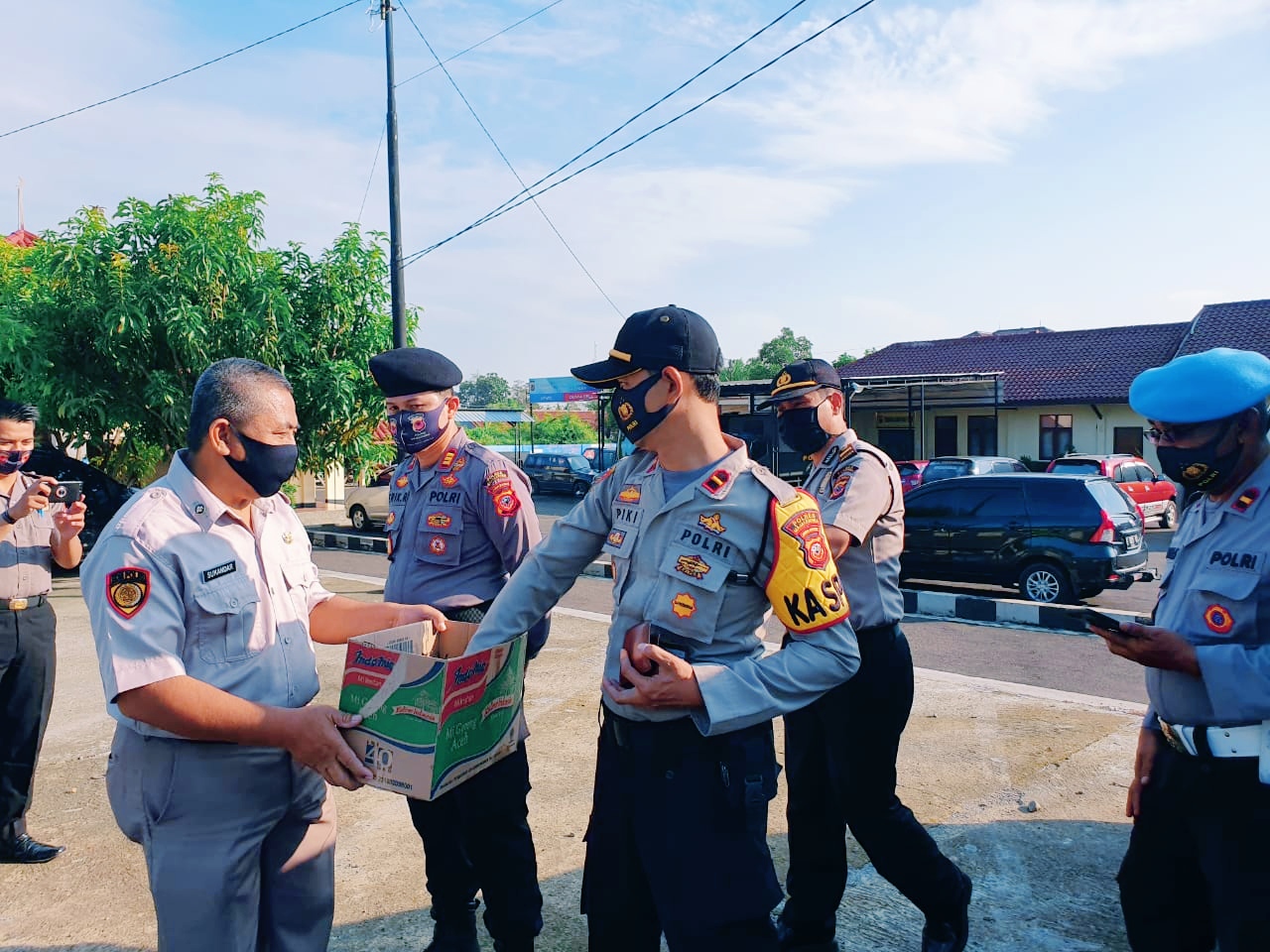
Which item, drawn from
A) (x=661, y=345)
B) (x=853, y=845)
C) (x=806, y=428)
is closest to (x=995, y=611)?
(x=853, y=845)

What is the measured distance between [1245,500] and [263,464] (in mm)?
2380

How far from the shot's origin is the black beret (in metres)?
3.30

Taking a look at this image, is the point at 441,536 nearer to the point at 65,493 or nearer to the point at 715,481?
the point at 715,481

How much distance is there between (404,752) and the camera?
6.73 ft

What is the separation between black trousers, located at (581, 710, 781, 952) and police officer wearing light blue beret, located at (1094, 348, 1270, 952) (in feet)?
3.24

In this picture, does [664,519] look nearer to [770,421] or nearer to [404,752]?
[404,752]

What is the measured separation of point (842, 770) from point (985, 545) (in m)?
8.27

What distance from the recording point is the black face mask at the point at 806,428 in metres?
3.41

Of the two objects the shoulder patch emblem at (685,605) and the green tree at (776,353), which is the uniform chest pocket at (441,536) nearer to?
the shoulder patch emblem at (685,605)

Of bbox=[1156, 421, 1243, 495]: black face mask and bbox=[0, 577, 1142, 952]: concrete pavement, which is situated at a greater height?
bbox=[1156, 421, 1243, 495]: black face mask

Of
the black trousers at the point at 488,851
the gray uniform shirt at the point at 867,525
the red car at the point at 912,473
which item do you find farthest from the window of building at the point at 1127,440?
the black trousers at the point at 488,851

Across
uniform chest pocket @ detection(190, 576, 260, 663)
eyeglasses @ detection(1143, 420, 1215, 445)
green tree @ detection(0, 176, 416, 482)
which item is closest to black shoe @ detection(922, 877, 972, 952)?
eyeglasses @ detection(1143, 420, 1215, 445)

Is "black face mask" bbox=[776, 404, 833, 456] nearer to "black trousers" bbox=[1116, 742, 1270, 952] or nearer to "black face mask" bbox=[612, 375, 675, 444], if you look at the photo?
"black face mask" bbox=[612, 375, 675, 444]

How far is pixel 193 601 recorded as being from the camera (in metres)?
2.03
